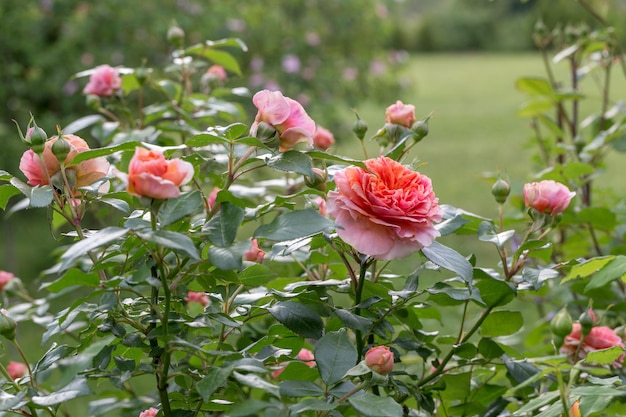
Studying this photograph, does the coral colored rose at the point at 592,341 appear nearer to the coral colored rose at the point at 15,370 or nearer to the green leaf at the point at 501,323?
the green leaf at the point at 501,323

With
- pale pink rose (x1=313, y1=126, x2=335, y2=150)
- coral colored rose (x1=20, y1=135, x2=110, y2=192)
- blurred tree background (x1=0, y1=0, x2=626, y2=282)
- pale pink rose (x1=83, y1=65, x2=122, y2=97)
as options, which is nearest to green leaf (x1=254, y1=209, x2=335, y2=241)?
coral colored rose (x1=20, y1=135, x2=110, y2=192)

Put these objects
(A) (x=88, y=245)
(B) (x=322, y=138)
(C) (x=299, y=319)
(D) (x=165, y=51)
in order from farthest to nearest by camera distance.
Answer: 1. (D) (x=165, y=51)
2. (B) (x=322, y=138)
3. (C) (x=299, y=319)
4. (A) (x=88, y=245)

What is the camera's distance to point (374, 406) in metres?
0.48

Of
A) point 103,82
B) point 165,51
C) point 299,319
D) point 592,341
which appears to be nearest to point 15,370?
point 103,82

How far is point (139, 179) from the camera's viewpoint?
1.57 feet

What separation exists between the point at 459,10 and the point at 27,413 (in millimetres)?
15672

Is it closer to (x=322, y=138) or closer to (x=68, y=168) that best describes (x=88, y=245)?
(x=68, y=168)

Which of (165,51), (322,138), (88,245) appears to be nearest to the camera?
(88,245)

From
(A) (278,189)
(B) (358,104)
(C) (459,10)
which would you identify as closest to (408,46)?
(C) (459,10)

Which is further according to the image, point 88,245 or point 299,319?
point 299,319

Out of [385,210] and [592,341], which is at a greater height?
[385,210]

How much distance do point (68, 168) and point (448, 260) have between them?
10.9 inches

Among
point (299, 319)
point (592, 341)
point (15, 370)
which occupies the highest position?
point (299, 319)

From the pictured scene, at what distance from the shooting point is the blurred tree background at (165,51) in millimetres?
2789
